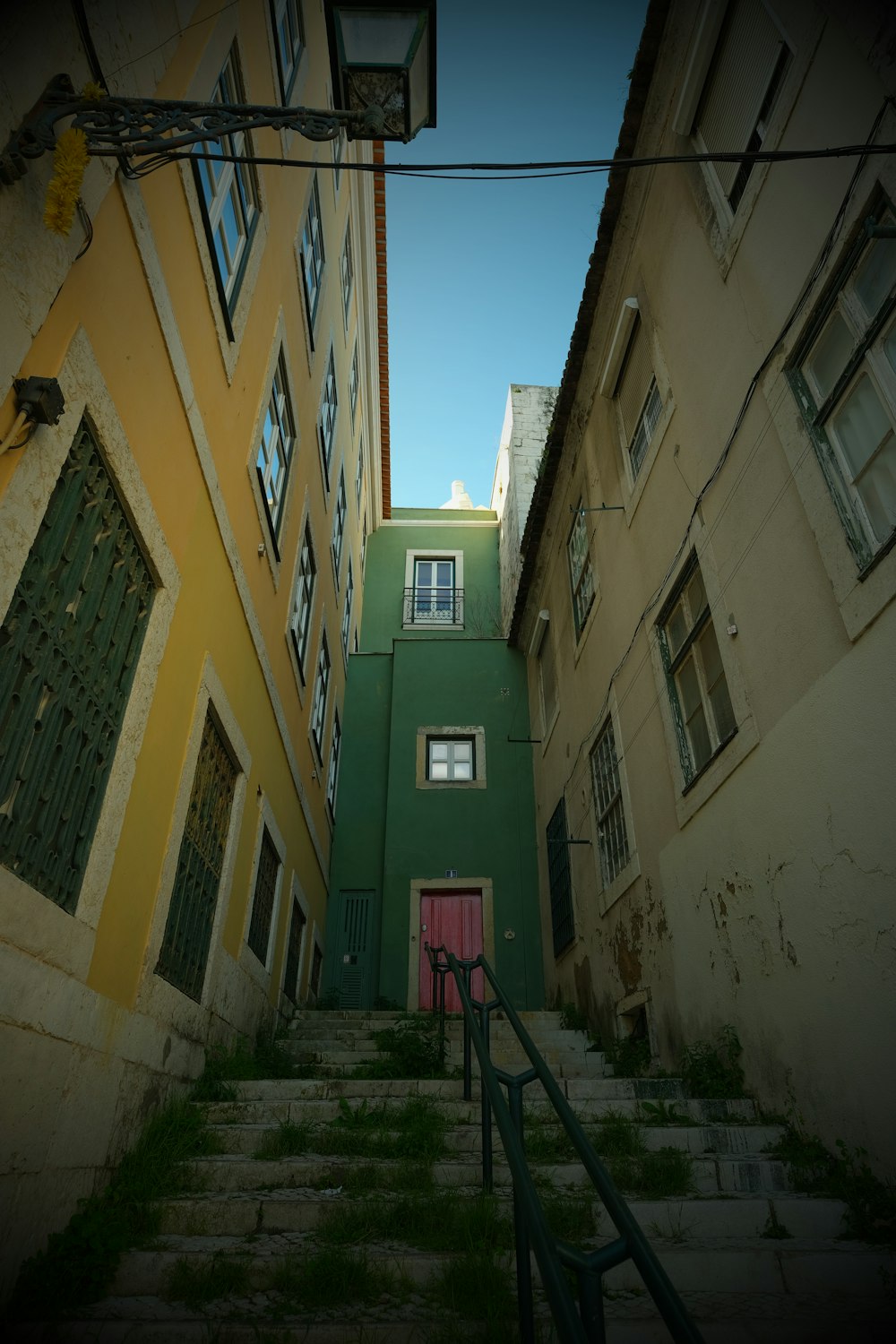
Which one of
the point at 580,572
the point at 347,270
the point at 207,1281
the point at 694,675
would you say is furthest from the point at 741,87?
the point at 347,270

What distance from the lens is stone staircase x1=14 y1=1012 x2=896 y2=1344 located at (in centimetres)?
260

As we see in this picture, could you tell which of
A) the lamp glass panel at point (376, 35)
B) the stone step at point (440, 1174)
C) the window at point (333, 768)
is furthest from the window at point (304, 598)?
the lamp glass panel at point (376, 35)

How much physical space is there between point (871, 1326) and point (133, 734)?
3.92 m

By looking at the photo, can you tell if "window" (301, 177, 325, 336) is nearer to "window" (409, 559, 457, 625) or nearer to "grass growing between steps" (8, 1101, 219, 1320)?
"grass growing between steps" (8, 1101, 219, 1320)

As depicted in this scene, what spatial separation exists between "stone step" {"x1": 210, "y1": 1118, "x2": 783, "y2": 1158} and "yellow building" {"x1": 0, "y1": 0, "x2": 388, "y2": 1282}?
60 cm

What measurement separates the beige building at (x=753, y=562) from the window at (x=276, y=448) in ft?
11.3

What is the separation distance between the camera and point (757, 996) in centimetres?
479

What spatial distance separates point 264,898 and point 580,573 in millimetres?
5441

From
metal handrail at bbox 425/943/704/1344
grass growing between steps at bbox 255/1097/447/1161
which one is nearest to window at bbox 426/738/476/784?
grass growing between steps at bbox 255/1097/447/1161

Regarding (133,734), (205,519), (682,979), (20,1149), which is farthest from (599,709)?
(20,1149)

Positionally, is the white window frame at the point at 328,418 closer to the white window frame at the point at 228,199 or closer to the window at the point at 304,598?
the window at the point at 304,598

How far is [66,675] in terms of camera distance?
350 centimetres

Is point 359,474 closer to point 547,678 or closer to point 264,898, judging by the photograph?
point 547,678

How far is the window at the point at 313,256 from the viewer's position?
8.83 m
